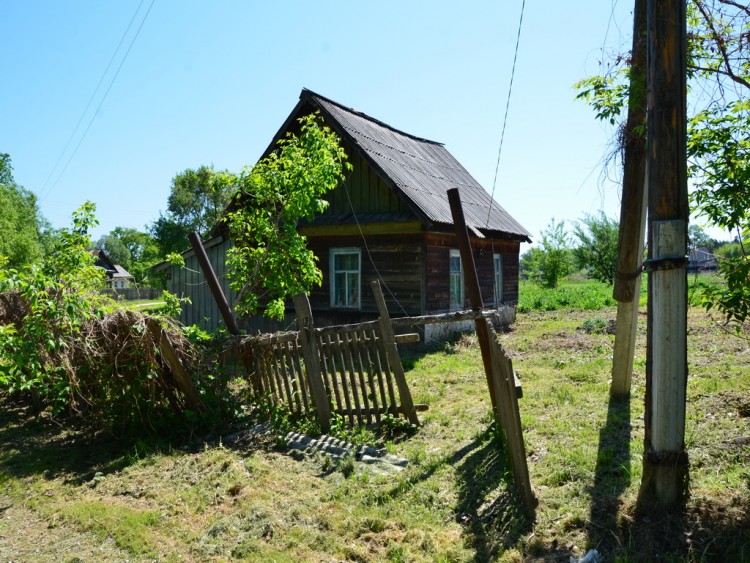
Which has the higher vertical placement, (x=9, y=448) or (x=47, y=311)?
(x=47, y=311)

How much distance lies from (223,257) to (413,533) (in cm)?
1110

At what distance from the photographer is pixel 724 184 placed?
15.6 feet

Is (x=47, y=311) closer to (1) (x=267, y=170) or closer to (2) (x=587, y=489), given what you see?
(1) (x=267, y=170)

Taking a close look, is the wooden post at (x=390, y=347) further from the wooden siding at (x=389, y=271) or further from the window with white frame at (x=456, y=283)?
the window with white frame at (x=456, y=283)

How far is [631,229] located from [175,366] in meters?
5.42

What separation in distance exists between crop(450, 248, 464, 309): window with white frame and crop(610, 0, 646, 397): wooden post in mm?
7873

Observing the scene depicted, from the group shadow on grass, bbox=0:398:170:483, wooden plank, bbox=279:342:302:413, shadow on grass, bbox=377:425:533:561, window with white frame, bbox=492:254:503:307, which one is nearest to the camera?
shadow on grass, bbox=377:425:533:561

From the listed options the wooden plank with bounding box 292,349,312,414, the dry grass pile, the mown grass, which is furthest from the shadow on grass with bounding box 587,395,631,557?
the dry grass pile

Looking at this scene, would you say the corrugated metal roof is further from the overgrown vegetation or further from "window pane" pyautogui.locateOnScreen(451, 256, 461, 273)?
the overgrown vegetation

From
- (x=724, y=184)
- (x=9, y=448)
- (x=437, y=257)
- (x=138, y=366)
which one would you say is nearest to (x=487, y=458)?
(x=724, y=184)

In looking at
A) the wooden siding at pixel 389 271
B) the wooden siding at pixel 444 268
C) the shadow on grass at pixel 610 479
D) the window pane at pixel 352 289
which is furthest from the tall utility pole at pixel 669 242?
the window pane at pixel 352 289

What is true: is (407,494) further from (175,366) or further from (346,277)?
(346,277)

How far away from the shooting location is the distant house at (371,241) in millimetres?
13031

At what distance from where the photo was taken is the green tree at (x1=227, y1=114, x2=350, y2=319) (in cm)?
930
